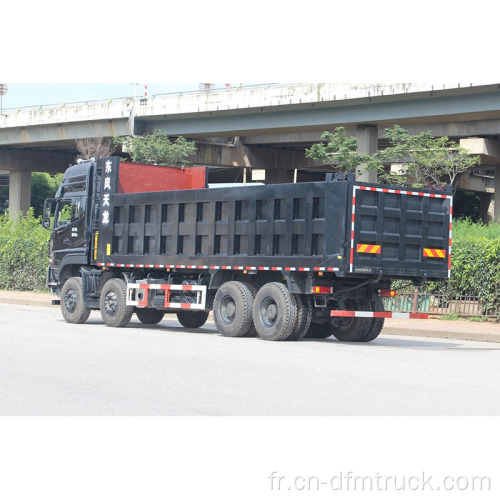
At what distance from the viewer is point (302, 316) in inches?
676

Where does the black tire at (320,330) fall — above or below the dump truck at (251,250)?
below

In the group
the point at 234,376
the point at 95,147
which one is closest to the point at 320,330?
the point at 234,376

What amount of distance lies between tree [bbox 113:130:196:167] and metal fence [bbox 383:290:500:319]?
2057 centimetres

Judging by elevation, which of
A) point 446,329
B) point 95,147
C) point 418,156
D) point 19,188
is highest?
point 95,147

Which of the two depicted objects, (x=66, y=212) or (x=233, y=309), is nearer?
(x=233, y=309)

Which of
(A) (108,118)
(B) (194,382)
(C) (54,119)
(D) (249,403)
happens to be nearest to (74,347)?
Result: (B) (194,382)

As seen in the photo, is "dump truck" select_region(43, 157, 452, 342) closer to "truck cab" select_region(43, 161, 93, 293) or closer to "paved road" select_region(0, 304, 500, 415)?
"truck cab" select_region(43, 161, 93, 293)

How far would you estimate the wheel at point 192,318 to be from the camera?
21812mm

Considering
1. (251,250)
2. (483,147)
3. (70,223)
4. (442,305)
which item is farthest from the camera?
(483,147)

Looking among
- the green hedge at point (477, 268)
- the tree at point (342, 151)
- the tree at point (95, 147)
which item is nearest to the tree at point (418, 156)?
the tree at point (342, 151)

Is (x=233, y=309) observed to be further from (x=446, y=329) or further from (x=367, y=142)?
(x=367, y=142)

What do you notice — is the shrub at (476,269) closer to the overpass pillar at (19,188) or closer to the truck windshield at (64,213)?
the truck windshield at (64,213)

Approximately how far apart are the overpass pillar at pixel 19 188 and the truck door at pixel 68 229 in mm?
44393

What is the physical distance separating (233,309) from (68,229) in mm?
5905
